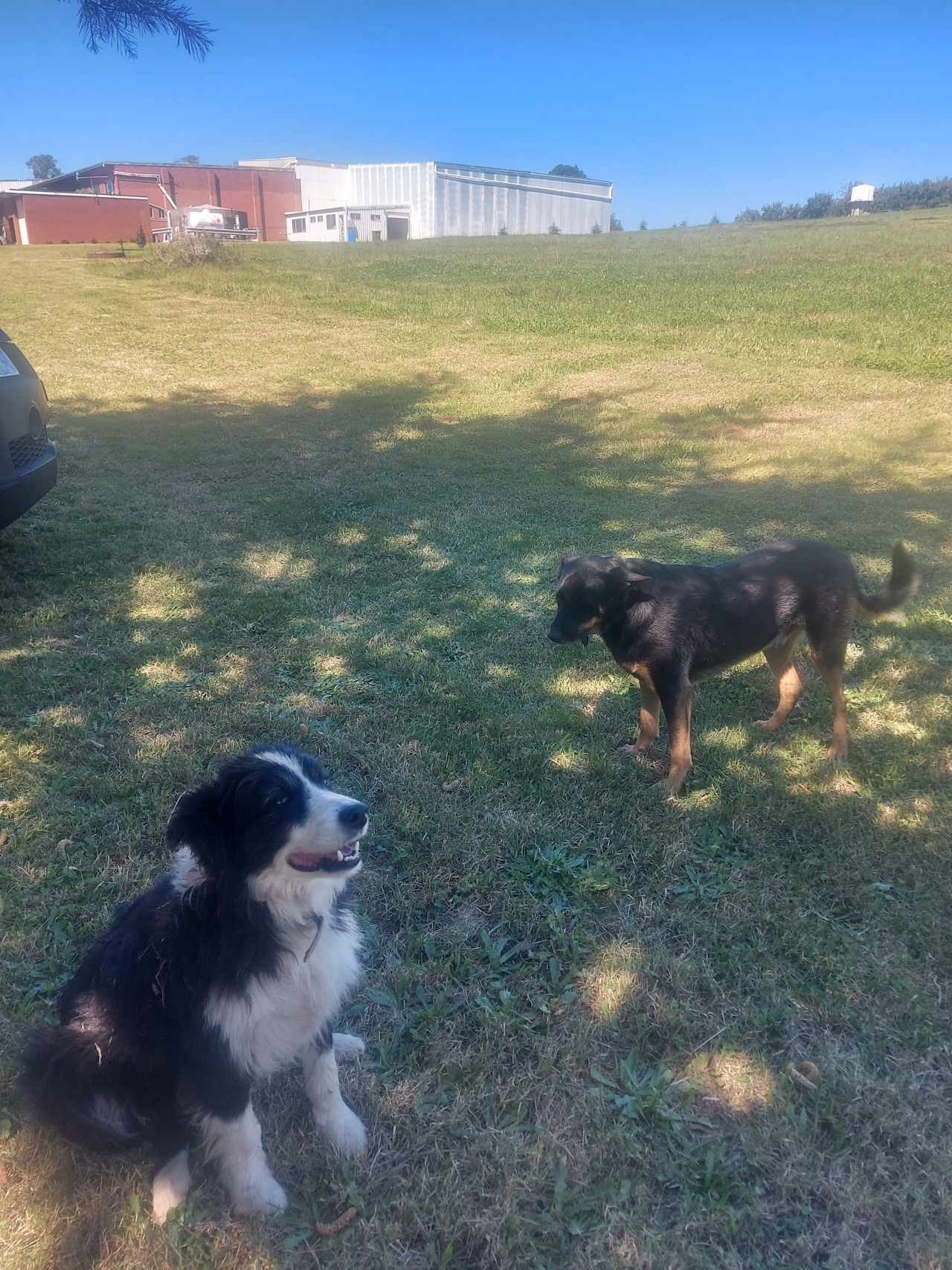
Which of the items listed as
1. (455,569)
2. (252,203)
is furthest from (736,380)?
(252,203)

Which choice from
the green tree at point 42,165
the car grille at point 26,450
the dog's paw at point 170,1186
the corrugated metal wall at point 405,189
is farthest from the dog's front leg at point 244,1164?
the green tree at point 42,165

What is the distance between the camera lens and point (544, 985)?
2.75 metres

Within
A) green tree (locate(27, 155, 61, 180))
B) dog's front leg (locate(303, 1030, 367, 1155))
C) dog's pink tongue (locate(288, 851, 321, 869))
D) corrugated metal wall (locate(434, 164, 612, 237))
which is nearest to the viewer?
dog's pink tongue (locate(288, 851, 321, 869))

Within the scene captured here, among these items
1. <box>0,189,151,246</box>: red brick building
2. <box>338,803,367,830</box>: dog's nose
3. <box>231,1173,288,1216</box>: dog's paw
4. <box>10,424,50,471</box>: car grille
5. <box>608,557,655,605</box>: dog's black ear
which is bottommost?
<box>231,1173,288,1216</box>: dog's paw

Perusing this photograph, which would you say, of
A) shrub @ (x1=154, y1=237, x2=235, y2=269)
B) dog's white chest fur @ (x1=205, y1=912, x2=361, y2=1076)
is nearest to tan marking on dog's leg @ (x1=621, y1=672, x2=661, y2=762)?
dog's white chest fur @ (x1=205, y1=912, x2=361, y2=1076)

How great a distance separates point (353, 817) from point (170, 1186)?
118 cm

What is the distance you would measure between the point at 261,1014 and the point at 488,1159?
83 centimetres

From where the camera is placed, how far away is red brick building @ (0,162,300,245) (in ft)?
130

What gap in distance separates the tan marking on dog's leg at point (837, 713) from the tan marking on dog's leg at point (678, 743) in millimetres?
827

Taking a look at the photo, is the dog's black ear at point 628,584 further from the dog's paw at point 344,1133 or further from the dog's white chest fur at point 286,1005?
the dog's paw at point 344,1133

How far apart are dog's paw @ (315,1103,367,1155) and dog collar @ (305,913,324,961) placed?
0.56 meters

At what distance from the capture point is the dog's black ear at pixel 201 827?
190cm

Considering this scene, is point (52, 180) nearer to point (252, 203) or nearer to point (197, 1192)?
point (252, 203)

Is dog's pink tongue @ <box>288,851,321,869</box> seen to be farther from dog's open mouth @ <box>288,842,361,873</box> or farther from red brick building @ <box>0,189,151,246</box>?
red brick building @ <box>0,189,151,246</box>
